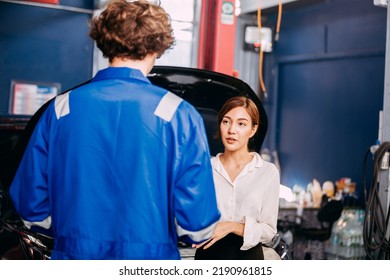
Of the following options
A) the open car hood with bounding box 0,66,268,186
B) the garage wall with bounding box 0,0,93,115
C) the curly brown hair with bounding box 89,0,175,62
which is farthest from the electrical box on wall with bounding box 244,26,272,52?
the curly brown hair with bounding box 89,0,175,62

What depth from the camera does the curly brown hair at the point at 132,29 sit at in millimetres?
1579

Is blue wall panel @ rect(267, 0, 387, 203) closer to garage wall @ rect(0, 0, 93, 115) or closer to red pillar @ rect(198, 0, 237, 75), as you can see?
red pillar @ rect(198, 0, 237, 75)

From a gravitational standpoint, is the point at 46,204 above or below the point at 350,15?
below

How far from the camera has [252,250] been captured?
2043 mm

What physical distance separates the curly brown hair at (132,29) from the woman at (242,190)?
482 mm

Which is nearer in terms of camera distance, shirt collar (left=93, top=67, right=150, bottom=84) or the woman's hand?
shirt collar (left=93, top=67, right=150, bottom=84)

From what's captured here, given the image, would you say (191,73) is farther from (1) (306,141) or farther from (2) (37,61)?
(1) (306,141)

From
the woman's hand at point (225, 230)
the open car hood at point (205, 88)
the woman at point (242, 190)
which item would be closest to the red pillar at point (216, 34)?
the open car hood at point (205, 88)

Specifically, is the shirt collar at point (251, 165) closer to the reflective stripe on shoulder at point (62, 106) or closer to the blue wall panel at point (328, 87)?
the reflective stripe on shoulder at point (62, 106)

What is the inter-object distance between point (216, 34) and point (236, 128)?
4.29 ft

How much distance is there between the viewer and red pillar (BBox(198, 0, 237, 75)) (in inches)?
124

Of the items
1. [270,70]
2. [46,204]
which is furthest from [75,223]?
[270,70]

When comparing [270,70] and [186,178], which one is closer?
[186,178]

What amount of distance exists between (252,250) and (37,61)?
7.49ft
